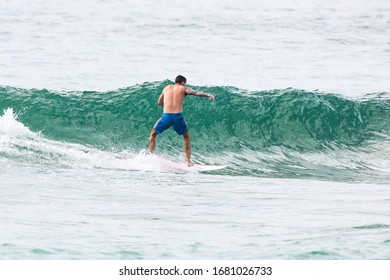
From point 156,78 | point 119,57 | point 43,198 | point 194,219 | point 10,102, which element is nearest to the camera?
point 194,219

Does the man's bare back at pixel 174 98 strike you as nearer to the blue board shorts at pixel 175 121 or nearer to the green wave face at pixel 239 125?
the blue board shorts at pixel 175 121

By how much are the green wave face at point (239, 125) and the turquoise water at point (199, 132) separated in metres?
0.05

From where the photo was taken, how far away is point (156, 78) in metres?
29.3

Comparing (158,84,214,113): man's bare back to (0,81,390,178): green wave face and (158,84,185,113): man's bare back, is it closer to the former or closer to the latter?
(158,84,185,113): man's bare back

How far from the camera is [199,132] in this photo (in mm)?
19234

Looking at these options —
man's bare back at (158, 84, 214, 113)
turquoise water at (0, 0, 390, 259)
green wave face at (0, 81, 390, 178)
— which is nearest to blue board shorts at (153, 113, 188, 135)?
man's bare back at (158, 84, 214, 113)

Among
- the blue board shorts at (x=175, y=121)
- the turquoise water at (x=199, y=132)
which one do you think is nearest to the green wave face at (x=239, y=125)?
the turquoise water at (x=199, y=132)

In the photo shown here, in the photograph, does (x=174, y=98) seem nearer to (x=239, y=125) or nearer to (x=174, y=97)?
(x=174, y=97)

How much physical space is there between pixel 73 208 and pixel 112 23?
106ft

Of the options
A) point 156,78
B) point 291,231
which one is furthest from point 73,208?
point 156,78

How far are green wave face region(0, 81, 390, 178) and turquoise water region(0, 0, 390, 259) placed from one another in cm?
5

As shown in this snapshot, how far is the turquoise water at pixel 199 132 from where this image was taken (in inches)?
346
